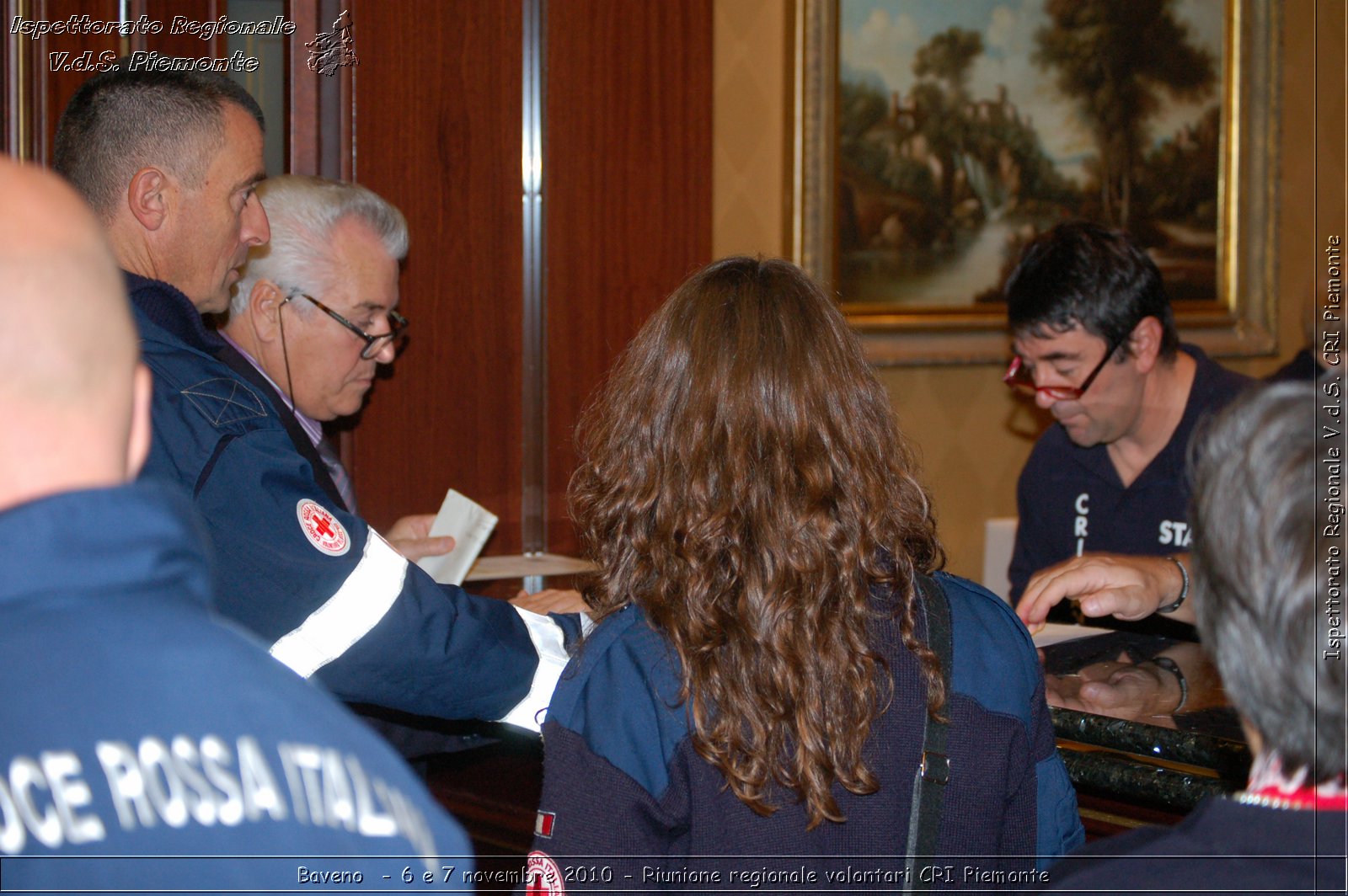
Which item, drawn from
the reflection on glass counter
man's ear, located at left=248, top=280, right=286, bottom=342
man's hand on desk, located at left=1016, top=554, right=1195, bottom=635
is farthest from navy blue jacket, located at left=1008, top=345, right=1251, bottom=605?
man's ear, located at left=248, top=280, right=286, bottom=342

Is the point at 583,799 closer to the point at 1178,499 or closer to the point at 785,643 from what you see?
the point at 785,643

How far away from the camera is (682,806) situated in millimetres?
1380

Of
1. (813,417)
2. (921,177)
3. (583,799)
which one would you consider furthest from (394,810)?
(921,177)

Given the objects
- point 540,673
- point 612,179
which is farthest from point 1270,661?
point 612,179

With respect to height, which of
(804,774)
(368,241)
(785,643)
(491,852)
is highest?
(368,241)

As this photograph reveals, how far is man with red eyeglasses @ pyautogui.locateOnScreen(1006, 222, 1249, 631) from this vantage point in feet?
10.1

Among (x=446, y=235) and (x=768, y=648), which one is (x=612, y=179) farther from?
(x=768, y=648)

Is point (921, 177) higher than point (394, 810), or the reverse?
point (921, 177)

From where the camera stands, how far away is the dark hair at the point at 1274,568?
0.91 metres

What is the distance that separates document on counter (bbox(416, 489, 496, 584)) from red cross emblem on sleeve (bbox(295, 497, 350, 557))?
101 cm

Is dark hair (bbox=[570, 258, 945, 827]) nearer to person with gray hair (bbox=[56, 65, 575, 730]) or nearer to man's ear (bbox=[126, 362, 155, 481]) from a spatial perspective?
person with gray hair (bbox=[56, 65, 575, 730])

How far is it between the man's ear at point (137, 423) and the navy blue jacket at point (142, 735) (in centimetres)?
7

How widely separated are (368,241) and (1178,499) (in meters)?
A: 2.06

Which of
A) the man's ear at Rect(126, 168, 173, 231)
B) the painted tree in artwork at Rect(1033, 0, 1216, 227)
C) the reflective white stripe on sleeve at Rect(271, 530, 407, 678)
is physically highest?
the painted tree in artwork at Rect(1033, 0, 1216, 227)
